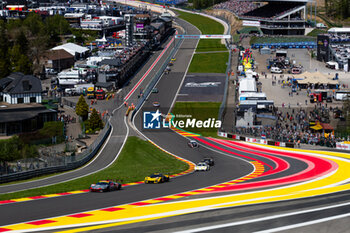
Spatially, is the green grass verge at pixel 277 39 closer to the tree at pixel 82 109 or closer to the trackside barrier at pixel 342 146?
the tree at pixel 82 109

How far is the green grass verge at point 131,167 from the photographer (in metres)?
37.8

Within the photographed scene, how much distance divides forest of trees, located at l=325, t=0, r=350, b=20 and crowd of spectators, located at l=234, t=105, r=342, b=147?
348ft

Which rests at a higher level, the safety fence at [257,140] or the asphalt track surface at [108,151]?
the asphalt track surface at [108,151]

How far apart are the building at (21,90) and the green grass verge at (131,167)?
62.2 feet

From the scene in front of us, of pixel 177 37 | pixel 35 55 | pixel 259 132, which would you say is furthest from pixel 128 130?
pixel 177 37

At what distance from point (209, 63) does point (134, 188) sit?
85.5 m

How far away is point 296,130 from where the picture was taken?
70625 mm

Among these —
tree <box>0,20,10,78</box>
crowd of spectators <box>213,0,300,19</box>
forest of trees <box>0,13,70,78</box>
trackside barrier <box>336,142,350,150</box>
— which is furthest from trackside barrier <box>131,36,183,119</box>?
crowd of spectators <box>213,0,300,19</box>

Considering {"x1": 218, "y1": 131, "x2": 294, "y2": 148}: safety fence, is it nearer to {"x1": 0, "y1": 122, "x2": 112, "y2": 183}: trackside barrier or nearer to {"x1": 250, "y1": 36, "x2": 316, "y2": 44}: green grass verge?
{"x1": 0, "y1": 122, "x2": 112, "y2": 183}: trackside barrier

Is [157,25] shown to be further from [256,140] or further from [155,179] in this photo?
[155,179]

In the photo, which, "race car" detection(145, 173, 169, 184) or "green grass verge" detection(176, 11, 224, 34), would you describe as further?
"green grass verge" detection(176, 11, 224, 34)

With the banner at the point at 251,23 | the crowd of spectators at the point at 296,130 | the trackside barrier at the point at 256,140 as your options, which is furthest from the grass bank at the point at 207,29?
the trackside barrier at the point at 256,140

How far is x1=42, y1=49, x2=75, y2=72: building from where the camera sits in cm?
11269

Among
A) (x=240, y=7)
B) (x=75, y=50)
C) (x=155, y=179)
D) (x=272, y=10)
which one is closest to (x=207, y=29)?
(x=240, y=7)
